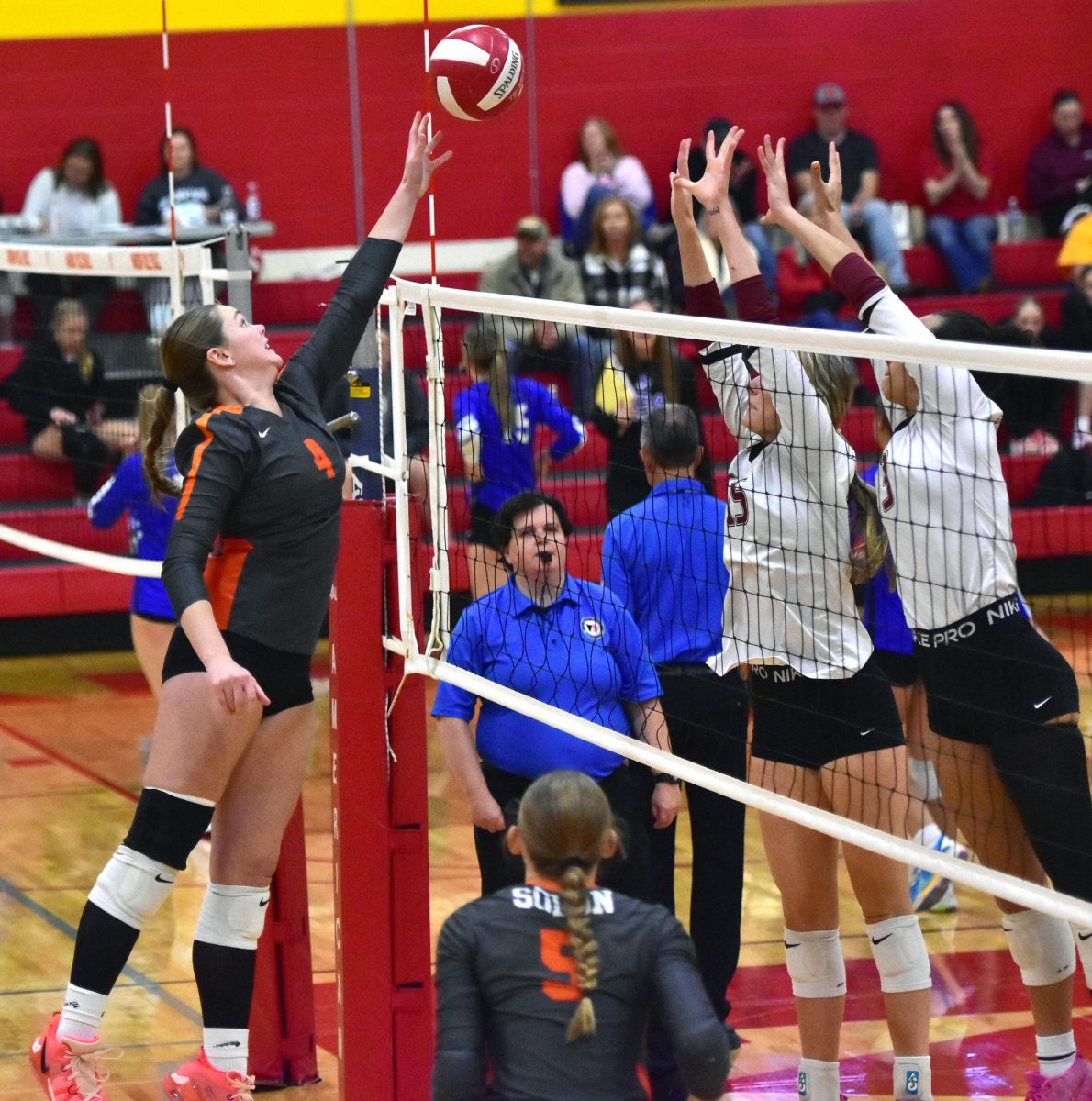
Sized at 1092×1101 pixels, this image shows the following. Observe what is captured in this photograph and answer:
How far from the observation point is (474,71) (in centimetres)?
478

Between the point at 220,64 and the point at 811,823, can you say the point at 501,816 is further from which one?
the point at 220,64

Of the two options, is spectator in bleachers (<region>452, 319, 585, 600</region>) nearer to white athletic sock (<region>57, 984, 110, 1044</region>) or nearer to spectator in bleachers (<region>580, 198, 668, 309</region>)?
white athletic sock (<region>57, 984, 110, 1044</region>)

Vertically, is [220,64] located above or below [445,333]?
above

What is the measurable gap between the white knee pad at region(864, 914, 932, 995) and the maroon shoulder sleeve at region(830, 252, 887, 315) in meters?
1.47

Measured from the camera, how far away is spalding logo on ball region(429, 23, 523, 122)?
4.78 m

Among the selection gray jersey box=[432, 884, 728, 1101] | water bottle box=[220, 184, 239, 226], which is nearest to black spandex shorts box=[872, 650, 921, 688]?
gray jersey box=[432, 884, 728, 1101]

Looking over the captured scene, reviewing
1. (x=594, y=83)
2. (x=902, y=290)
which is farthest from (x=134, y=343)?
(x=902, y=290)

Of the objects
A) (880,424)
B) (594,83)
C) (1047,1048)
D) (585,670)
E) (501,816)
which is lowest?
(1047,1048)

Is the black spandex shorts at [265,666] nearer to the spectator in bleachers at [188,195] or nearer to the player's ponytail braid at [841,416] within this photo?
the player's ponytail braid at [841,416]

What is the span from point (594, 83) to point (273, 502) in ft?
32.6

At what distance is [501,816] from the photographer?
15.3 ft

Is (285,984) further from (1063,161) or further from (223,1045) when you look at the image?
(1063,161)

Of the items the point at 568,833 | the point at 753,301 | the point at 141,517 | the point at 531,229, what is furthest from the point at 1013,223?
the point at 568,833

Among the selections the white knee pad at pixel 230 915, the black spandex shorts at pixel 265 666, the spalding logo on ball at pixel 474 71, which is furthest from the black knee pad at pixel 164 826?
the spalding logo on ball at pixel 474 71
